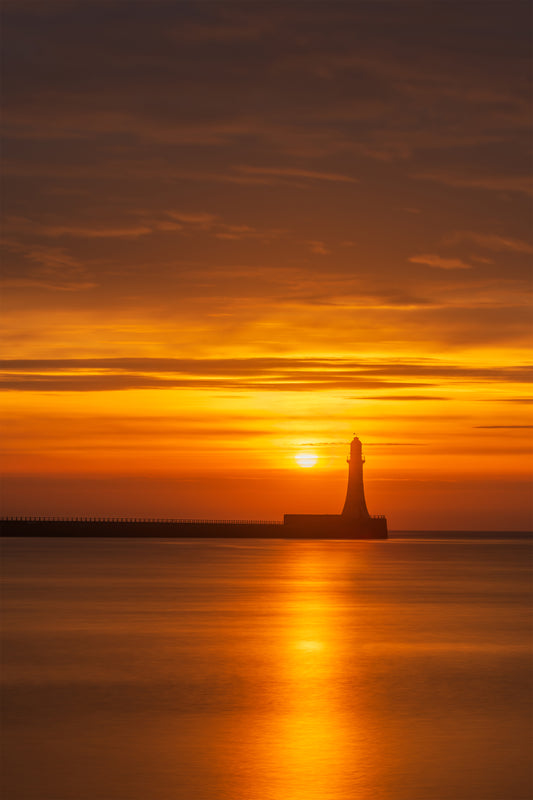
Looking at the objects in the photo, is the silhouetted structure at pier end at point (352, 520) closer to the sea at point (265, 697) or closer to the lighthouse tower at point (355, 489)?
the lighthouse tower at point (355, 489)

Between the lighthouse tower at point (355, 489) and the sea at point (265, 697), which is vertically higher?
the lighthouse tower at point (355, 489)

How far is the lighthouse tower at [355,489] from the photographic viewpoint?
373 feet

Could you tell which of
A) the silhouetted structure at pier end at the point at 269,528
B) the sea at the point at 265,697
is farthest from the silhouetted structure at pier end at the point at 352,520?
the sea at the point at 265,697

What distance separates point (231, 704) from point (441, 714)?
492cm

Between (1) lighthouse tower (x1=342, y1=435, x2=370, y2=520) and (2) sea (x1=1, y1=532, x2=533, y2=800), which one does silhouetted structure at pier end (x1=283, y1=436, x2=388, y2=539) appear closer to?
(1) lighthouse tower (x1=342, y1=435, x2=370, y2=520)

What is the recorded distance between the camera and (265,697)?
2566 centimetres

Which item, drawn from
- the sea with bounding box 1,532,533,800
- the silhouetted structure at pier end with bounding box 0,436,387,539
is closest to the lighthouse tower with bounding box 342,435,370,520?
the silhouetted structure at pier end with bounding box 0,436,387,539

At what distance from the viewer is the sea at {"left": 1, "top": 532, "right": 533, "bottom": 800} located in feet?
57.9

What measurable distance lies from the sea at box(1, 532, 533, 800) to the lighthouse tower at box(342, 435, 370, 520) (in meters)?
59.7

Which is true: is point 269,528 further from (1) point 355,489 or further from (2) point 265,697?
(2) point 265,697

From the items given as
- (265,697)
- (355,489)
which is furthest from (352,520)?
(265,697)

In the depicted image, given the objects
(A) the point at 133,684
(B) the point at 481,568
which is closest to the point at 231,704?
(A) the point at 133,684

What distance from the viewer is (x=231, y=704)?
81.4ft

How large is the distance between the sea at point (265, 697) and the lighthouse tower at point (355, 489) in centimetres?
5969
